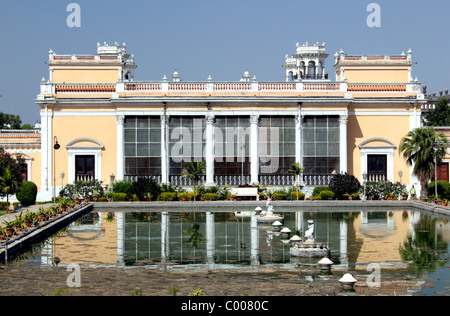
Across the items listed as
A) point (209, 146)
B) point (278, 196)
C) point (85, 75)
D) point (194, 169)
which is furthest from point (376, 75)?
point (85, 75)

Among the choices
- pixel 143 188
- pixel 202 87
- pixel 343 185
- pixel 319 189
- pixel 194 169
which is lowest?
pixel 319 189

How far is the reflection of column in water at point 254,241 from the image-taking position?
72.9 feet

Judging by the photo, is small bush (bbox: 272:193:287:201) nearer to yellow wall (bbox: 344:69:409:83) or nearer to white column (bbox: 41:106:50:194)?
yellow wall (bbox: 344:69:409:83)

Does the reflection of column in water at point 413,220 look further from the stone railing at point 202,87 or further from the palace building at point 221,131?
the stone railing at point 202,87

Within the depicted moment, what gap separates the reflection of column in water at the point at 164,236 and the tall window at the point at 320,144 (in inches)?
521

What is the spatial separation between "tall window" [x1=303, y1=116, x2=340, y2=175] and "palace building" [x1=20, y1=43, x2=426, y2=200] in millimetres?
61

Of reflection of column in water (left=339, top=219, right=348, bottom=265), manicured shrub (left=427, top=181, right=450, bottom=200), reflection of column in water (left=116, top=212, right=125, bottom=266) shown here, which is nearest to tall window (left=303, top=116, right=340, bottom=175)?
manicured shrub (left=427, top=181, right=450, bottom=200)

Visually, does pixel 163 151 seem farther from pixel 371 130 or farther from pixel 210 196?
pixel 371 130

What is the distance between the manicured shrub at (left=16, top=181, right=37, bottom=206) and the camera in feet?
136

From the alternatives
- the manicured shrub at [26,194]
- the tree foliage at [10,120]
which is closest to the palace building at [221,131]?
the manicured shrub at [26,194]

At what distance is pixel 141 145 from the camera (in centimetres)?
4669

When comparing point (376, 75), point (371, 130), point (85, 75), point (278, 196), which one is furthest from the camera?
point (376, 75)

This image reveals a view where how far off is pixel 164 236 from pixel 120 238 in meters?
1.63
